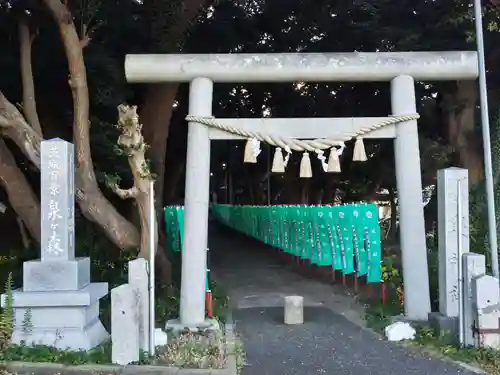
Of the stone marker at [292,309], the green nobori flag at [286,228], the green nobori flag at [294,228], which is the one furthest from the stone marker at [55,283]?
the green nobori flag at [286,228]

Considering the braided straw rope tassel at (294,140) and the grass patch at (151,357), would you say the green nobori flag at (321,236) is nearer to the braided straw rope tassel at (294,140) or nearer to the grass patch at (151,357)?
the braided straw rope tassel at (294,140)

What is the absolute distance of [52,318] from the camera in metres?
7.53

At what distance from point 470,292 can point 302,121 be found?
3.43 metres

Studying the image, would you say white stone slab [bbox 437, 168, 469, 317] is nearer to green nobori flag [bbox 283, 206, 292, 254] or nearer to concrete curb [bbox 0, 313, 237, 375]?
concrete curb [bbox 0, 313, 237, 375]

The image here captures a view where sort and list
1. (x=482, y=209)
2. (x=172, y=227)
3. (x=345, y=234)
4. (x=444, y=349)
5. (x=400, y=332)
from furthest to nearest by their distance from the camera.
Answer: (x=172, y=227) → (x=482, y=209) → (x=345, y=234) → (x=400, y=332) → (x=444, y=349)

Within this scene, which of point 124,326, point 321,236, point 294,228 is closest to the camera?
point 124,326

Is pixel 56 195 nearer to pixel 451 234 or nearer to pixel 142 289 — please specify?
pixel 142 289

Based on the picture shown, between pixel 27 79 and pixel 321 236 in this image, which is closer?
pixel 27 79

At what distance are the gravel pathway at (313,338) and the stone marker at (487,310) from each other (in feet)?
2.26

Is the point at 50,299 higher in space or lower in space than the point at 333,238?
lower

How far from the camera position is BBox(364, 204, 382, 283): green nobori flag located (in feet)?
36.6

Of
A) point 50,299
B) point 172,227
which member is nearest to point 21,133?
point 50,299

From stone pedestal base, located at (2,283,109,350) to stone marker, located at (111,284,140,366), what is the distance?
0.75 meters

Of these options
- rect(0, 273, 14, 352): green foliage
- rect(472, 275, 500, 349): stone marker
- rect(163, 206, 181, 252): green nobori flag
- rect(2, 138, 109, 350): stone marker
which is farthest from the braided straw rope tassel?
rect(163, 206, 181, 252): green nobori flag
